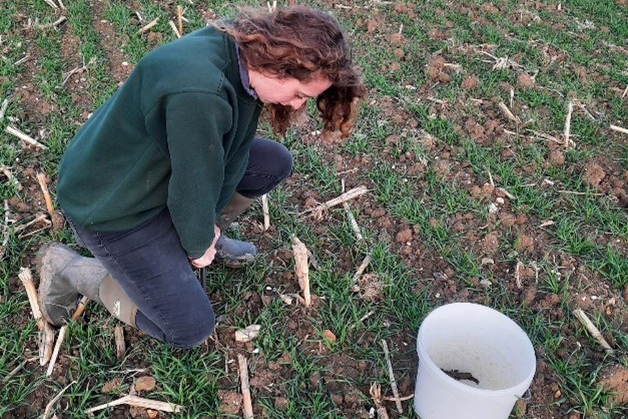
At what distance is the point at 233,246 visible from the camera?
2.88m

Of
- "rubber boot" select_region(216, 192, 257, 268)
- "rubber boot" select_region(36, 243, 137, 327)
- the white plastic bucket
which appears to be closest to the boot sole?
"rubber boot" select_region(36, 243, 137, 327)

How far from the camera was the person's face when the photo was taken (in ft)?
6.68

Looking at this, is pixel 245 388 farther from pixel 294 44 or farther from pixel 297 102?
pixel 294 44

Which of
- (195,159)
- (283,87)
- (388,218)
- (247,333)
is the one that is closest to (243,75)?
(283,87)

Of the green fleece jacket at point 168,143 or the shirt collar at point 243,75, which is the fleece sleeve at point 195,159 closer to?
the green fleece jacket at point 168,143

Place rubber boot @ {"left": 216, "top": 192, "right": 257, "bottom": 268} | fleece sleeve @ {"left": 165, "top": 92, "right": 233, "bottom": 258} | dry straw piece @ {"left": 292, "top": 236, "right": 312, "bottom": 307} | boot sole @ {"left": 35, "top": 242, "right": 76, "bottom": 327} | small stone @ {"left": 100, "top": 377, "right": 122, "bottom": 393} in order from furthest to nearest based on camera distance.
Result: rubber boot @ {"left": 216, "top": 192, "right": 257, "bottom": 268} → dry straw piece @ {"left": 292, "top": 236, "right": 312, "bottom": 307} → boot sole @ {"left": 35, "top": 242, "right": 76, "bottom": 327} → small stone @ {"left": 100, "top": 377, "right": 122, "bottom": 393} → fleece sleeve @ {"left": 165, "top": 92, "right": 233, "bottom": 258}

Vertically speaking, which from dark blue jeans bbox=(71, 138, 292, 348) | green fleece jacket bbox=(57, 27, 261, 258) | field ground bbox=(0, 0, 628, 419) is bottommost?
field ground bbox=(0, 0, 628, 419)

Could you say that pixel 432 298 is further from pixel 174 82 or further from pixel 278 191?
pixel 174 82

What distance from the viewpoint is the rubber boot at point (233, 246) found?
2.85 m

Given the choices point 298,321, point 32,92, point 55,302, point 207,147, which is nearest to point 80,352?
point 55,302

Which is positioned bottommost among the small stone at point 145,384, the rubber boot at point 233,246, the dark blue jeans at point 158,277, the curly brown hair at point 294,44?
the small stone at point 145,384

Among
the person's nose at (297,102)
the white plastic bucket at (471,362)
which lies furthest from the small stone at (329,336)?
the person's nose at (297,102)

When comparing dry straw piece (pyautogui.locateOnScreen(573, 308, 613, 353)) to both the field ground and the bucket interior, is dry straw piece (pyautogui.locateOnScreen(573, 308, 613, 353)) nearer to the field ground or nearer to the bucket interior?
the field ground

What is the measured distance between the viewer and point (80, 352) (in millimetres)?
2506
